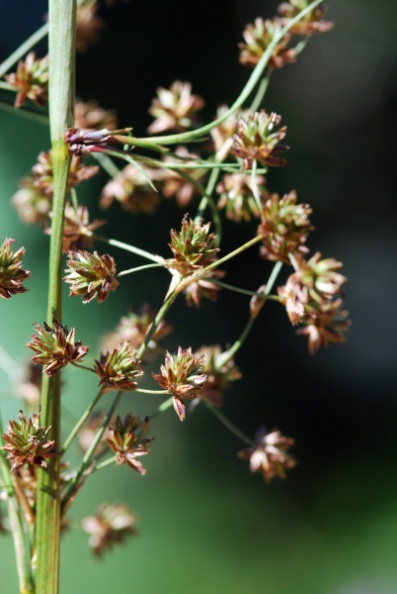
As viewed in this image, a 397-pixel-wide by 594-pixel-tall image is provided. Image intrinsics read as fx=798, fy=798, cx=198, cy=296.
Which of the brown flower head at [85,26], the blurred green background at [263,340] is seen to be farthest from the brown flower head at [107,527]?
the blurred green background at [263,340]

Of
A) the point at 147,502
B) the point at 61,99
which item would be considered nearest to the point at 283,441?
the point at 61,99

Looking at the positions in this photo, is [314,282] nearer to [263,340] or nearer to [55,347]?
[55,347]

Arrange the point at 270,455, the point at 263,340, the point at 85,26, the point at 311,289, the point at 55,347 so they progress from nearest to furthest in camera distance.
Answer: the point at 55,347, the point at 311,289, the point at 270,455, the point at 85,26, the point at 263,340

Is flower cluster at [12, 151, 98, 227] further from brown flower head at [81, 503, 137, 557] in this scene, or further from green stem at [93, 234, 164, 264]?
brown flower head at [81, 503, 137, 557]

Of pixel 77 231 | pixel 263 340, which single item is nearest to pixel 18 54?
pixel 77 231

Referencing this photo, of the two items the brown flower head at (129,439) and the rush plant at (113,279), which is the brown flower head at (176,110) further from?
the brown flower head at (129,439)
